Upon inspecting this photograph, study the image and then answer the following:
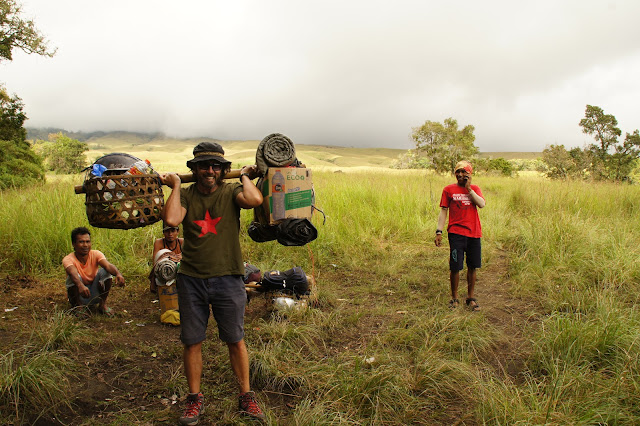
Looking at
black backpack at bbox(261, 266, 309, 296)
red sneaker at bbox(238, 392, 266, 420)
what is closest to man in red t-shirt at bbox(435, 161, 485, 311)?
black backpack at bbox(261, 266, 309, 296)

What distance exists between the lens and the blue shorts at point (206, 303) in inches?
102

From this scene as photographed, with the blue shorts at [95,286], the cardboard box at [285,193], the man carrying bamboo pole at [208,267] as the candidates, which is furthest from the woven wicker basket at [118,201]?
the blue shorts at [95,286]

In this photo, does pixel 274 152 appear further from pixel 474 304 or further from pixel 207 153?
pixel 474 304

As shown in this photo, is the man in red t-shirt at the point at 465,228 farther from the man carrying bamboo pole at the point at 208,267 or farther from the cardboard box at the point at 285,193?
the man carrying bamboo pole at the point at 208,267

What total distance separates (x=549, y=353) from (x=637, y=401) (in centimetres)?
69

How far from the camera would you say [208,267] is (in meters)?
2.60

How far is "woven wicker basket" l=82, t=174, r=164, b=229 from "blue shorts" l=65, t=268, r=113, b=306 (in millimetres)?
2348

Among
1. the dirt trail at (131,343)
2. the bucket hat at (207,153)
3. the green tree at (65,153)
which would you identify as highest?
the green tree at (65,153)

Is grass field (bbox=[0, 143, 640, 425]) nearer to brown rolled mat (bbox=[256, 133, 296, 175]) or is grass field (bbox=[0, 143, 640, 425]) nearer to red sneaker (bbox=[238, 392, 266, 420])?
red sneaker (bbox=[238, 392, 266, 420])

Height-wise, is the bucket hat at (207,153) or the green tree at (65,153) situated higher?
the green tree at (65,153)

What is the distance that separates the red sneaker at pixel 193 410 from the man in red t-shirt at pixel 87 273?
2062mm

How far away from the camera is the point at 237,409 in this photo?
2.73 metres

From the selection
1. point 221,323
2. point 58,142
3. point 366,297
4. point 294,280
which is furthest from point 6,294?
point 58,142

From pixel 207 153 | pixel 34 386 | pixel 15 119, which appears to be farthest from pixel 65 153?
pixel 207 153
